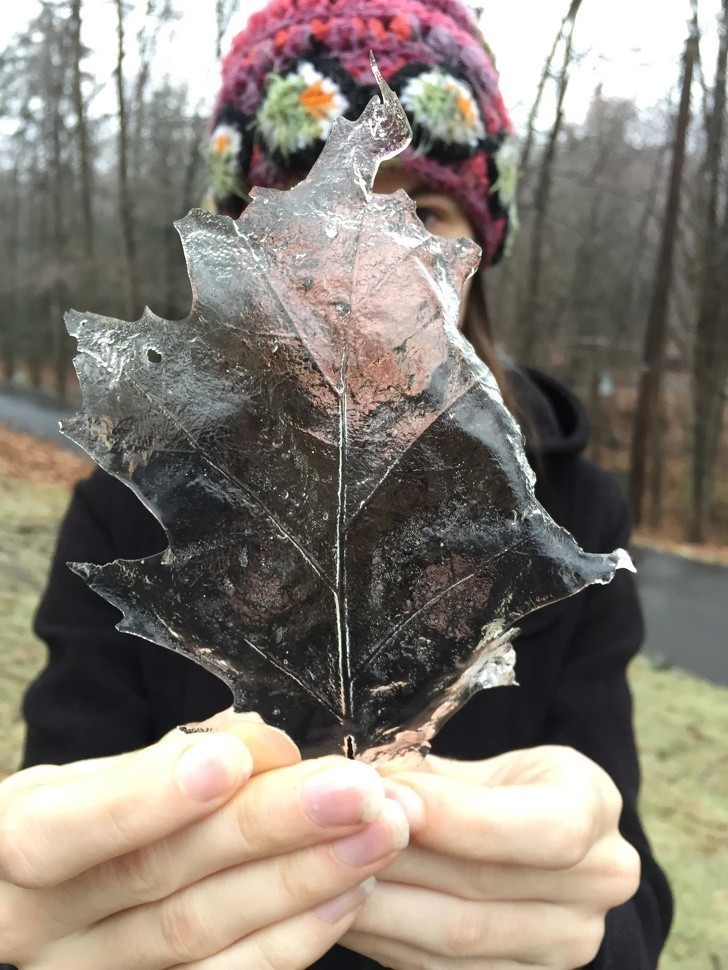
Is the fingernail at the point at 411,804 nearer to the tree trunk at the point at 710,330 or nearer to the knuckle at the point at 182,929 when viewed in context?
the knuckle at the point at 182,929

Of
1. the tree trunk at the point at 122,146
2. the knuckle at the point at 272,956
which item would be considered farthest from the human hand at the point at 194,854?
the tree trunk at the point at 122,146

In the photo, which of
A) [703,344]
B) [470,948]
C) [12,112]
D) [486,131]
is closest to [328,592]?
[470,948]

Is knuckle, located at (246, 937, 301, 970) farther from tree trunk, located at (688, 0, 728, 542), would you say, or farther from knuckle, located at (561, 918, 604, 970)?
tree trunk, located at (688, 0, 728, 542)

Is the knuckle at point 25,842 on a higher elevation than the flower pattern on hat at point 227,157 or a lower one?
lower

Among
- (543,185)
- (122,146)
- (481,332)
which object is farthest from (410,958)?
(543,185)

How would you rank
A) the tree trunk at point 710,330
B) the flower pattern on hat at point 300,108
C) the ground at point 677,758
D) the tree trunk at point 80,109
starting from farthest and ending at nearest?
the tree trunk at point 710,330, the tree trunk at point 80,109, the ground at point 677,758, the flower pattern on hat at point 300,108
